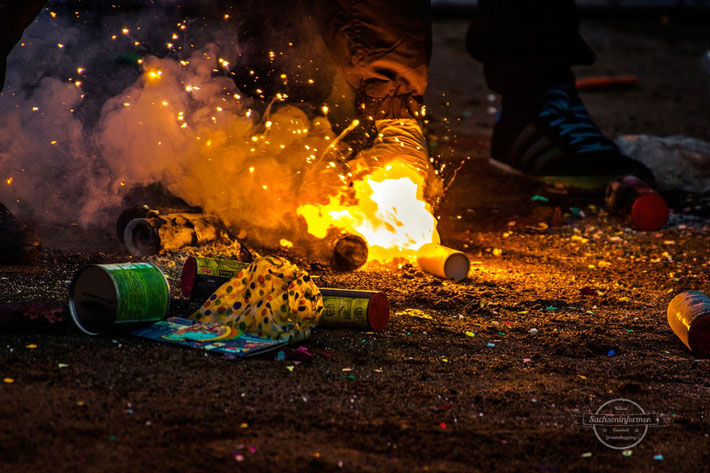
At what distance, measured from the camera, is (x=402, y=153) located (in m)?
4.16

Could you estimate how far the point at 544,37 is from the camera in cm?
572

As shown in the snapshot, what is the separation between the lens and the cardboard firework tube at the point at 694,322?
2992 mm

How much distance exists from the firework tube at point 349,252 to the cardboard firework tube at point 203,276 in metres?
0.67

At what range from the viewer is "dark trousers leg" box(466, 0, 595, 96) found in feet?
18.7

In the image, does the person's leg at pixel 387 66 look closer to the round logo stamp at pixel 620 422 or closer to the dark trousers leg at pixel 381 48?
the dark trousers leg at pixel 381 48

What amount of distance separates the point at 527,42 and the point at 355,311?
11.4 ft

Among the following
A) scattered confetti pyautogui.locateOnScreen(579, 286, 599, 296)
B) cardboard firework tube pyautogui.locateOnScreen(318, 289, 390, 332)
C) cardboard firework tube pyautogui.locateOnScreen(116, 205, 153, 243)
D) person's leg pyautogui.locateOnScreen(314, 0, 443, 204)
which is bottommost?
scattered confetti pyautogui.locateOnScreen(579, 286, 599, 296)

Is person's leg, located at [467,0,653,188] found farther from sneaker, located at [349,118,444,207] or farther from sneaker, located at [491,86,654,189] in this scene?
sneaker, located at [349,118,444,207]

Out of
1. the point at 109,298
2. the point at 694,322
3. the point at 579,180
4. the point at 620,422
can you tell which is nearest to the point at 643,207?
the point at 579,180

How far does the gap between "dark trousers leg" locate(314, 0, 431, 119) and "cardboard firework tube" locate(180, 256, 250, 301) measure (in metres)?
1.58

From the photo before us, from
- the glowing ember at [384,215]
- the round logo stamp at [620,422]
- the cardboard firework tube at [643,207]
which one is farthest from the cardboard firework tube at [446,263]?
the cardboard firework tube at [643,207]

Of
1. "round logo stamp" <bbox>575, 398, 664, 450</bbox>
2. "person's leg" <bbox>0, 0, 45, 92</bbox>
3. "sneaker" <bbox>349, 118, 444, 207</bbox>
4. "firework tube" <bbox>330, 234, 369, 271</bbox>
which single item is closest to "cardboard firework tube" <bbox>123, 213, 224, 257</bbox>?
"firework tube" <bbox>330, 234, 369, 271</bbox>

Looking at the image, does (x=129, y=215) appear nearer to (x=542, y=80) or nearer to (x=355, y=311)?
(x=355, y=311)

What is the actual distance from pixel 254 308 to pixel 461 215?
2499 millimetres
